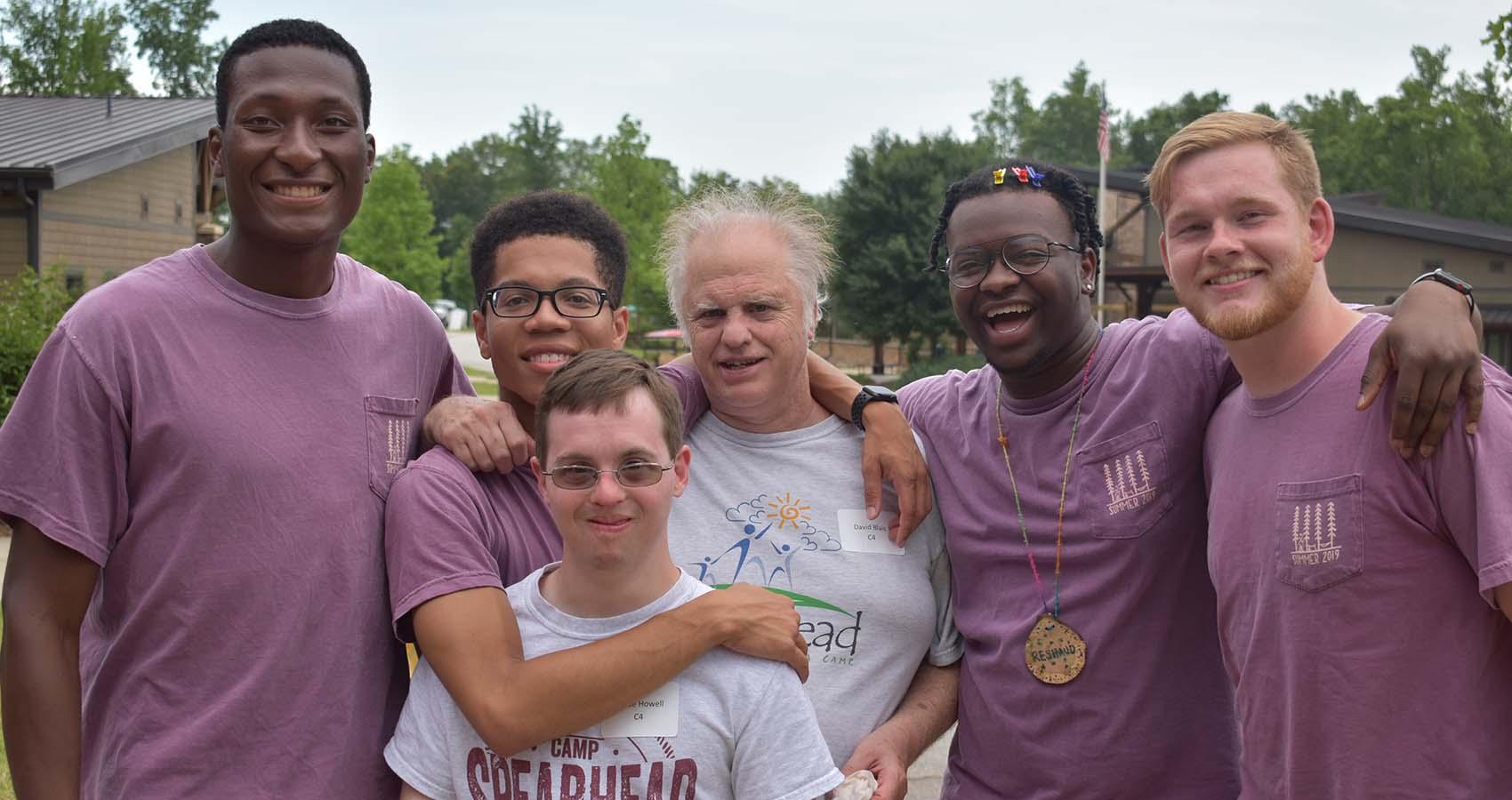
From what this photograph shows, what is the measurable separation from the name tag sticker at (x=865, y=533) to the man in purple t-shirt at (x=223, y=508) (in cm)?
119

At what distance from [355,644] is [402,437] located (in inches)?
19.9

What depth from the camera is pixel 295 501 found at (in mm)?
2816

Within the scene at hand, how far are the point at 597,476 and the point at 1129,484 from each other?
4.76ft

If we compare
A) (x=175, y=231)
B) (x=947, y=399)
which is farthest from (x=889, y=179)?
(x=947, y=399)

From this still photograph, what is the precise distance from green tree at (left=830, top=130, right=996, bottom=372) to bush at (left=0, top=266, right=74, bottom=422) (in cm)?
Answer: 2750

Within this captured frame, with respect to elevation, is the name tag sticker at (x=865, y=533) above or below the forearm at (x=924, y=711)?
above

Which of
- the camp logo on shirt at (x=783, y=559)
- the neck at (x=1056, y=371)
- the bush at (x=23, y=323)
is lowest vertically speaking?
the bush at (x=23, y=323)

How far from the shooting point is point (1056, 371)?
3.52 metres

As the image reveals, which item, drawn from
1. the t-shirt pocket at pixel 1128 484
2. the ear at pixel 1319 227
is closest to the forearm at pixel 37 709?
→ the t-shirt pocket at pixel 1128 484

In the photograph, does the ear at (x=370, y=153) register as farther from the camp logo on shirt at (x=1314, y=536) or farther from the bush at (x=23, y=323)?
→ the bush at (x=23, y=323)

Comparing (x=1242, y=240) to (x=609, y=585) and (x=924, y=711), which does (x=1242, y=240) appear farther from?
(x=609, y=585)

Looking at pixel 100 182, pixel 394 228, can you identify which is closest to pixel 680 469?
pixel 100 182

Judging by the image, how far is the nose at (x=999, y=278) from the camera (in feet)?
11.3

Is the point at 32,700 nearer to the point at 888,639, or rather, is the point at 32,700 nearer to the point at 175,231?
the point at 888,639
